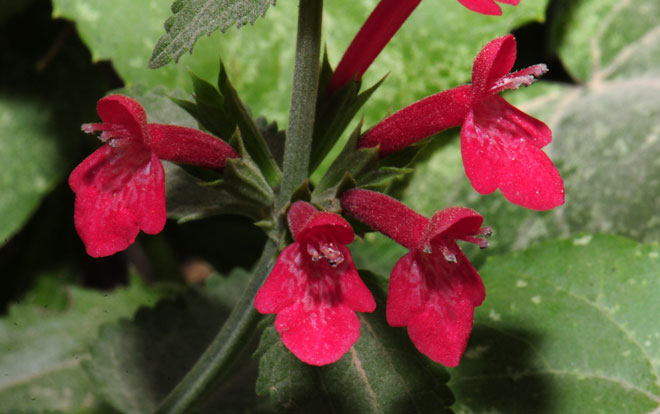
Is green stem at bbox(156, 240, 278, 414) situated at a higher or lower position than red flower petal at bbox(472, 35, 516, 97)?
lower

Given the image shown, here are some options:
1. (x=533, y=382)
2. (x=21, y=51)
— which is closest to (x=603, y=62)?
(x=533, y=382)

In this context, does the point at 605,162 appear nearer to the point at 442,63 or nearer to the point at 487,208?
the point at 487,208

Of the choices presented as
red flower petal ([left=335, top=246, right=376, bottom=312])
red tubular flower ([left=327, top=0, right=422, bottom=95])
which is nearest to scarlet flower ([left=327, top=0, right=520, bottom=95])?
red tubular flower ([left=327, top=0, right=422, bottom=95])

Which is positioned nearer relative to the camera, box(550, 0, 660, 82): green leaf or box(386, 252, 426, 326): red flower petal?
box(386, 252, 426, 326): red flower petal

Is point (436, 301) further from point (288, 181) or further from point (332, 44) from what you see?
point (332, 44)

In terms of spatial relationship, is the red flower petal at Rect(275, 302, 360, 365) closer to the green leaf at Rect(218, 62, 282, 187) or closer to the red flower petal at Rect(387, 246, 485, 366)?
the red flower petal at Rect(387, 246, 485, 366)

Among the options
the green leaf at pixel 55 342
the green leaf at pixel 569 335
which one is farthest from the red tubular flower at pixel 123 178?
the green leaf at pixel 55 342

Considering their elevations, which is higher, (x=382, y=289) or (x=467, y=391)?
(x=382, y=289)
